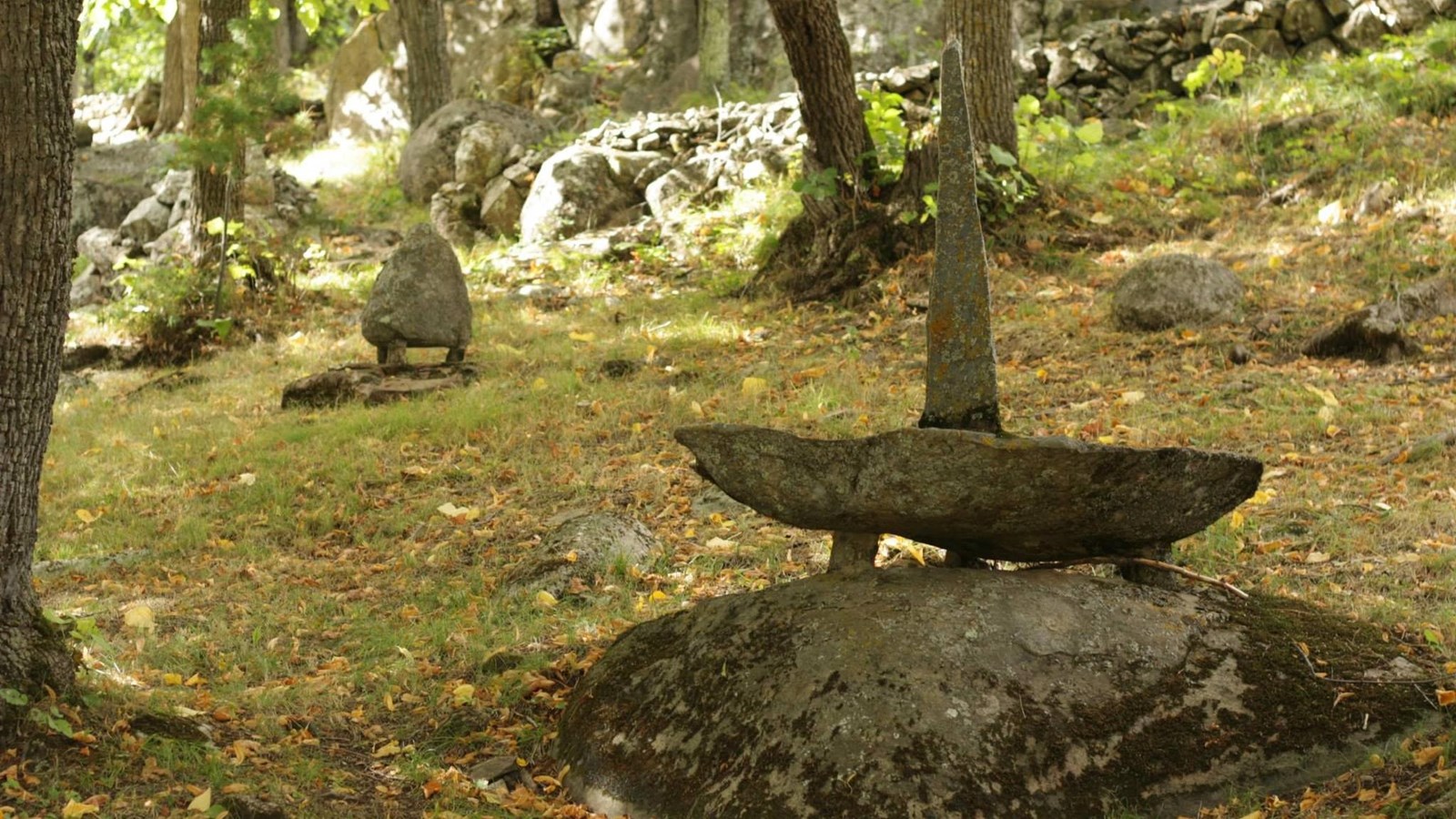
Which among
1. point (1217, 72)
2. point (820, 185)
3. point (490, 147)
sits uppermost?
point (1217, 72)

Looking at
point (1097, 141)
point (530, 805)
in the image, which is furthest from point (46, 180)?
point (1097, 141)

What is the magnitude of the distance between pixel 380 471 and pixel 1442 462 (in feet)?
20.4

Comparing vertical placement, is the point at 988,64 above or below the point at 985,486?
above

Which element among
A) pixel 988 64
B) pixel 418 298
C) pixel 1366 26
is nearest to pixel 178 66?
pixel 418 298

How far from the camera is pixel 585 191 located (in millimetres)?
15320

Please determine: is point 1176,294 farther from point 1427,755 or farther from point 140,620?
point 140,620

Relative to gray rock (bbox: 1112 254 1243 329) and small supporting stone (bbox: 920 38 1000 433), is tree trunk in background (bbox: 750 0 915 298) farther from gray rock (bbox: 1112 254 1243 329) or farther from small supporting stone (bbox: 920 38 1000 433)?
small supporting stone (bbox: 920 38 1000 433)

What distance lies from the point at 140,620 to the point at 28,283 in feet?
7.99

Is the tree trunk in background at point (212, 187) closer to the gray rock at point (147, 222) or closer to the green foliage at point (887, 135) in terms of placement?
the gray rock at point (147, 222)

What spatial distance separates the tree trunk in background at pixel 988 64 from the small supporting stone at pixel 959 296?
727 centimetres

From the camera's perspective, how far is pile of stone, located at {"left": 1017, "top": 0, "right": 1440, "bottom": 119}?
48.3 feet

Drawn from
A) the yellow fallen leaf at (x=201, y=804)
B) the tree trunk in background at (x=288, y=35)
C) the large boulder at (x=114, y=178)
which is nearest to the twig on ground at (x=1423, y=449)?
the yellow fallen leaf at (x=201, y=804)

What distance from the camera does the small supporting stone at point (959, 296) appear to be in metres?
4.79

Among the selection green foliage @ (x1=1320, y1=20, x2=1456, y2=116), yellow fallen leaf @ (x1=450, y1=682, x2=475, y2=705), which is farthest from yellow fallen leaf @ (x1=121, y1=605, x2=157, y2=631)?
green foliage @ (x1=1320, y1=20, x2=1456, y2=116)
